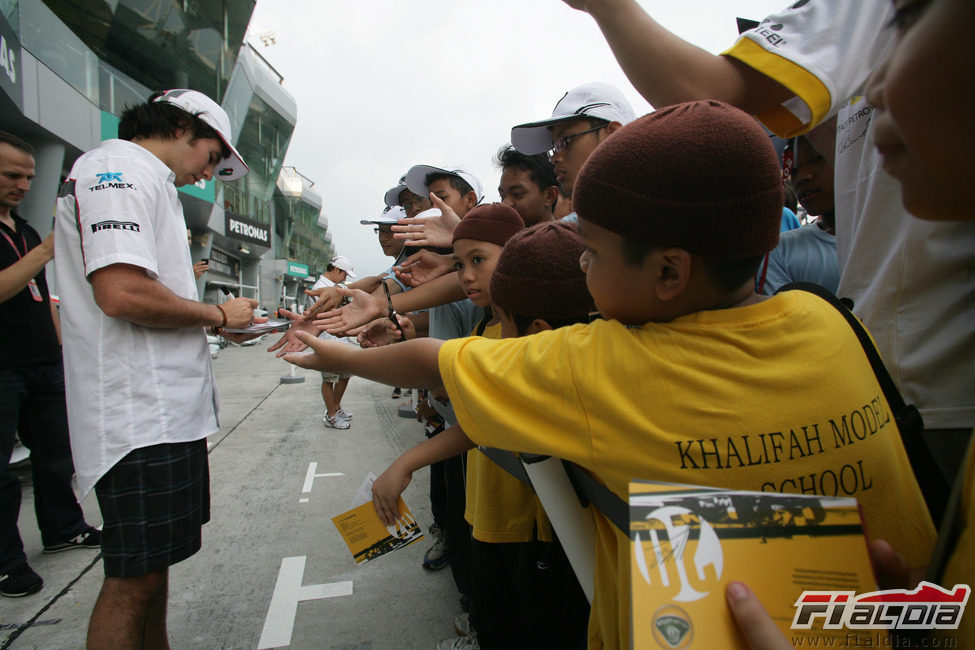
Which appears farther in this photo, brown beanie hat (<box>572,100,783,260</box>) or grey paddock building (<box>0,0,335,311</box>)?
grey paddock building (<box>0,0,335,311</box>)

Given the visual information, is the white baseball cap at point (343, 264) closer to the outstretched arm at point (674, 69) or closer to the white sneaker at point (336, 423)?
the white sneaker at point (336, 423)

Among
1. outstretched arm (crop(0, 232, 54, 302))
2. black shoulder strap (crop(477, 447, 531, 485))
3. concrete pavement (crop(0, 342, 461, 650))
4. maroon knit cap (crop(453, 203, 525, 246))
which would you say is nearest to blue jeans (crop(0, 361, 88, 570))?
concrete pavement (crop(0, 342, 461, 650))

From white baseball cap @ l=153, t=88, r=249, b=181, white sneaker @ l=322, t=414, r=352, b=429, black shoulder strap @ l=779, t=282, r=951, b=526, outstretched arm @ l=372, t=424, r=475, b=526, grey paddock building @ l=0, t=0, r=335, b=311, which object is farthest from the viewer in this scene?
grey paddock building @ l=0, t=0, r=335, b=311

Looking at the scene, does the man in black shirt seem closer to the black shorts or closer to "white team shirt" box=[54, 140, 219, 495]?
"white team shirt" box=[54, 140, 219, 495]

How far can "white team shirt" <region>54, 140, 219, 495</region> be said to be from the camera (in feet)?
5.40

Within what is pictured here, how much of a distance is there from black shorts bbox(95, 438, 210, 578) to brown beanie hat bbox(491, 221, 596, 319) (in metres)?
1.35

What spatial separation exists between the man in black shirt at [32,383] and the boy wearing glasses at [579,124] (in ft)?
8.89

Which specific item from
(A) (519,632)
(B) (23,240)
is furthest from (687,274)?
(B) (23,240)

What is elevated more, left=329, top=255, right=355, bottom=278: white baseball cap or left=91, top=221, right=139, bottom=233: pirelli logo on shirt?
left=91, top=221, right=139, bottom=233: pirelli logo on shirt

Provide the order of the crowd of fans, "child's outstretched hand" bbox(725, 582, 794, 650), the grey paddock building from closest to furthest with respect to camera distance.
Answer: "child's outstretched hand" bbox(725, 582, 794, 650), the crowd of fans, the grey paddock building

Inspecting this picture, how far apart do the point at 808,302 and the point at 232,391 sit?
8559 millimetres

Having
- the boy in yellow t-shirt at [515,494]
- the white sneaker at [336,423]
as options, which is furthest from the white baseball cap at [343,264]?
the boy in yellow t-shirt at [515,494]

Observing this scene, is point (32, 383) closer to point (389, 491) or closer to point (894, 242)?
point (389, 491)

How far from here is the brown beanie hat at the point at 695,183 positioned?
78cm
